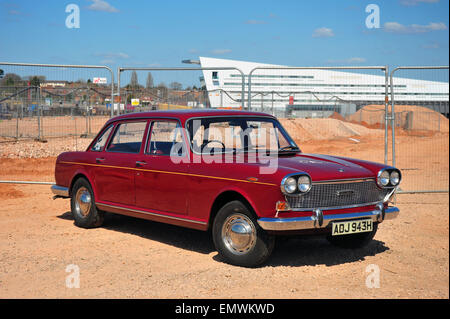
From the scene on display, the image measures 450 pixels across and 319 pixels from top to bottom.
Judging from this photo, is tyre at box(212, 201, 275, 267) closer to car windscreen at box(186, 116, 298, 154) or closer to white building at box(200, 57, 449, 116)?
car windscreen at box(186, 116, 298, 154)

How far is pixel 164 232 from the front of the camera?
25.9 ft

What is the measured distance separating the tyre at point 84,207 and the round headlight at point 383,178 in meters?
4.08

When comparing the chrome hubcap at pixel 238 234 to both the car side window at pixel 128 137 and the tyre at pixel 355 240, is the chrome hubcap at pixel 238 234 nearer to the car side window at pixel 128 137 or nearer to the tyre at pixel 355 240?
the tyre at pixel 355 240

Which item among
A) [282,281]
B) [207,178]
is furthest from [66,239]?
[282,281]

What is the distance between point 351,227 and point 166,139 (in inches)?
102

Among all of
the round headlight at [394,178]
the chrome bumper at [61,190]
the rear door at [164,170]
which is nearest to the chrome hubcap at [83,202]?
the chrome bumper at [61,190]

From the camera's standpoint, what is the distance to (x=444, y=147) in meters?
19.1

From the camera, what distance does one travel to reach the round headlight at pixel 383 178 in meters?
6.16

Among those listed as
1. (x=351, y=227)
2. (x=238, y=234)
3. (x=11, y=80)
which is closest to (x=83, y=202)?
(x=238, y=234)

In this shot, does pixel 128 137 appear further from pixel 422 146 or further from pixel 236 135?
pixel 422 146

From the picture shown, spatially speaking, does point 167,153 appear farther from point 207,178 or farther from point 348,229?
point 348,229

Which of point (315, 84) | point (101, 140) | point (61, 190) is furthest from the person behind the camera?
point (315, 84)

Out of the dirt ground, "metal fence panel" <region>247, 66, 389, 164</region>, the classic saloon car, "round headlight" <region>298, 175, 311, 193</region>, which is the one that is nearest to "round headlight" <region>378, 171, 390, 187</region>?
the classic saloon car

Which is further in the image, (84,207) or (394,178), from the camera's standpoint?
(84,207)
